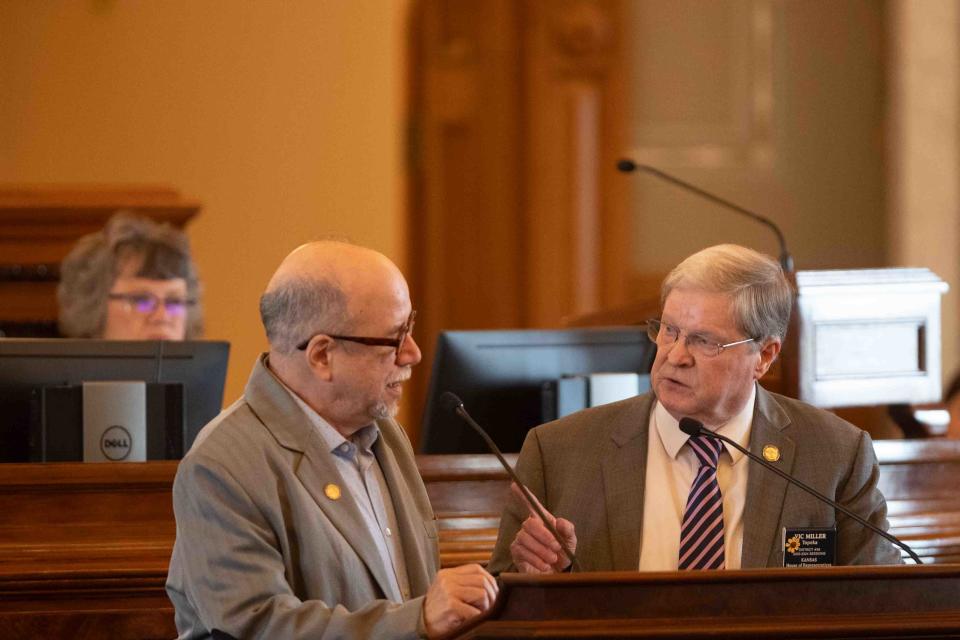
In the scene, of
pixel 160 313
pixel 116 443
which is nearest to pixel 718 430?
pixel 116 443

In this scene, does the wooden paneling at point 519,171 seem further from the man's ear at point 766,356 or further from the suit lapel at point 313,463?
the suit lapel at point 313,463

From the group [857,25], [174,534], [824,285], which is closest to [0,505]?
[174,534]

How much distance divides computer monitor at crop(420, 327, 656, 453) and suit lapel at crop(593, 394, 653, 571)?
65 centimetres

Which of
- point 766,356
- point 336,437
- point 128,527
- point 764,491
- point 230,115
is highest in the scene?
point 230,115

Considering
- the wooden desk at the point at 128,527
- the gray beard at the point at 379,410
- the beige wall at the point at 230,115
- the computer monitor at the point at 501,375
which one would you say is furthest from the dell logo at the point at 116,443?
the beige wall at the point at 230,115

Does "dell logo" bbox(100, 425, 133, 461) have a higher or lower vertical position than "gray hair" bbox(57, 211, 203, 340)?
lower

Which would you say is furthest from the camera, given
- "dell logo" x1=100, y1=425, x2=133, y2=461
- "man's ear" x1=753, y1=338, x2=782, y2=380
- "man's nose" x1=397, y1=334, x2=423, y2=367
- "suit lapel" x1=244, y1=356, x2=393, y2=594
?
"dell logo" x1=100, y1=425, x2=133, y2=461

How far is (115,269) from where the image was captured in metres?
4.34

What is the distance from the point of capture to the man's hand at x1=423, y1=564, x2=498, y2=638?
80.4 inches

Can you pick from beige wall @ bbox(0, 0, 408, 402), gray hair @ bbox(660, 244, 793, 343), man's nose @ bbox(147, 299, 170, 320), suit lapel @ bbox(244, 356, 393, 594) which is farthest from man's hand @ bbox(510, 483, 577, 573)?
beige wall @ bbox(0, 0, 408, 402)

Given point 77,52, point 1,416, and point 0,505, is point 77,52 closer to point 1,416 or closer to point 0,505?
point 1,416

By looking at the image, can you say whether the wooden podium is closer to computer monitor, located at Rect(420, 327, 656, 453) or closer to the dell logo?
computer monitor, located at Rect(420, 327, 656, 453)

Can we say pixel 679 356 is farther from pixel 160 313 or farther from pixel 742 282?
pixel 160 313

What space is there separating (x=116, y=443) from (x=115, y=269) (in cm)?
121
